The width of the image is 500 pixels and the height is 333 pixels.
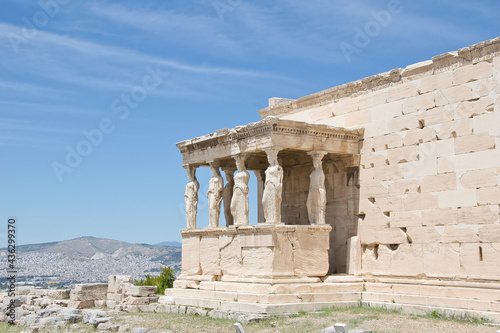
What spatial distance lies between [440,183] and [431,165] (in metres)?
0.42

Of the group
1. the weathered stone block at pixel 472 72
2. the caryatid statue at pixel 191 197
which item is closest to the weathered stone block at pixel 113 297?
the caryatid statue at pixel 191 197

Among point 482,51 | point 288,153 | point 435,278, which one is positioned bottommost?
point 435,278

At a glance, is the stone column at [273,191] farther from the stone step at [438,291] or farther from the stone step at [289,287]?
the stone step at [438,291]

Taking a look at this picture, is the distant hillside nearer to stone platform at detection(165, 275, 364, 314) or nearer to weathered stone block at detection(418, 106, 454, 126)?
stone platform at detection(165, 275, 364, 314)

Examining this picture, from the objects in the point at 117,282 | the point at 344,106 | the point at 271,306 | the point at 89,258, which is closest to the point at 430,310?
the point at 271,306

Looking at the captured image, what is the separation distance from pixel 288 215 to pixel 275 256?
3122 mm

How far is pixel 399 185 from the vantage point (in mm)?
14117

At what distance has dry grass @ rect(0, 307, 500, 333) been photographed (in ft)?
37.4

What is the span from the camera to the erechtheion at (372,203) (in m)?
12.6

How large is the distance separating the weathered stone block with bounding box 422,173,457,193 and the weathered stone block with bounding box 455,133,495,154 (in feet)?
1.67

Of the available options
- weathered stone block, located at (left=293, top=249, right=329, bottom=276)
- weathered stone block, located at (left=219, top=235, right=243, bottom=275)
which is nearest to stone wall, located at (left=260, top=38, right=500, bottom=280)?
weathered stone block, located at (left=293, top=249, right=329, bottom=276)

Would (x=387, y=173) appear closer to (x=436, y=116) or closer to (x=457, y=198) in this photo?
(x=436, y=116)

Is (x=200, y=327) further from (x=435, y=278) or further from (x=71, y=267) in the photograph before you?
(x=71, y=267)

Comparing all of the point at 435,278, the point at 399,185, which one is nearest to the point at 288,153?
the point at 399,185
